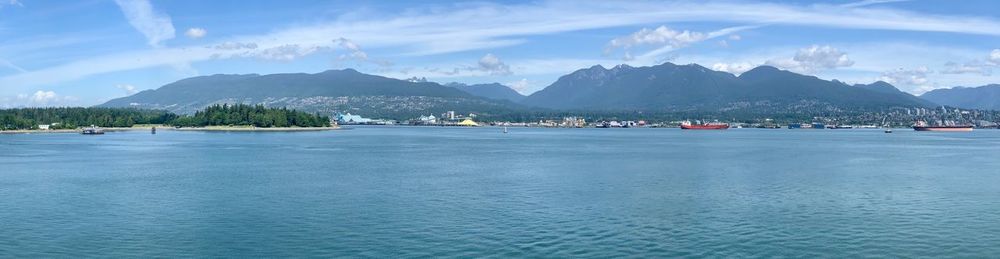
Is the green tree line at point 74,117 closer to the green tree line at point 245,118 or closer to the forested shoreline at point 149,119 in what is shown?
the forested shoreline at point 149,119

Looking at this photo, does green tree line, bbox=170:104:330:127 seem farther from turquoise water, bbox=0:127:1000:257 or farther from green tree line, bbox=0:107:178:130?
turquoise water, bbox=0:127:1000:257

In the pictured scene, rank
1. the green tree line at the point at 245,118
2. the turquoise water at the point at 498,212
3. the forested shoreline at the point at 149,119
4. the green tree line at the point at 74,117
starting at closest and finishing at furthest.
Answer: the turquoise water at the point at 498,212 < the green tree line at the point at 74,117 < the forested shoreline at the point at 149,119 < the green tree line at the point at 245,118

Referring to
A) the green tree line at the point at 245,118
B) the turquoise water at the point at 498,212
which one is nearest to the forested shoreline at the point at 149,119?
the green tree line at the point at 245,118

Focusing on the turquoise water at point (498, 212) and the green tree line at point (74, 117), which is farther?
the green tree line at point (74, 117)

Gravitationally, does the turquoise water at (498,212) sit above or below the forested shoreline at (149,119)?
below

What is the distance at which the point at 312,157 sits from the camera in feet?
192

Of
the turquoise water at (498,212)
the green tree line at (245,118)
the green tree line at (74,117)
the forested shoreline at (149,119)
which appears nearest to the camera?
the turquoise water at (498,212)

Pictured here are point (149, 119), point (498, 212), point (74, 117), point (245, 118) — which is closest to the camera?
point (498, 212)

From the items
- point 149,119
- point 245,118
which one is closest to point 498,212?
point 245,118

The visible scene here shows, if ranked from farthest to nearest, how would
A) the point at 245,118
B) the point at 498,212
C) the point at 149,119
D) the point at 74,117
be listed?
1. the point at 149,119
2. the point at 245,118
3. the point at 74,117
4. the point at 498,212

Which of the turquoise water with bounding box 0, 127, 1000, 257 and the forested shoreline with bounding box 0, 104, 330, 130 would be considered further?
the forested shoreline with bounding box 0, 104, 330, 130

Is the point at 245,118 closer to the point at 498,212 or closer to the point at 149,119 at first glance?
the point at 149,119

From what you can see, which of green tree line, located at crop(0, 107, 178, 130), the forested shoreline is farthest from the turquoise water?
green tree line, located at crop(0, 107, 178, 130)

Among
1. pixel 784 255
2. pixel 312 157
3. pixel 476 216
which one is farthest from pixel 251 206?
pixel 312 157
